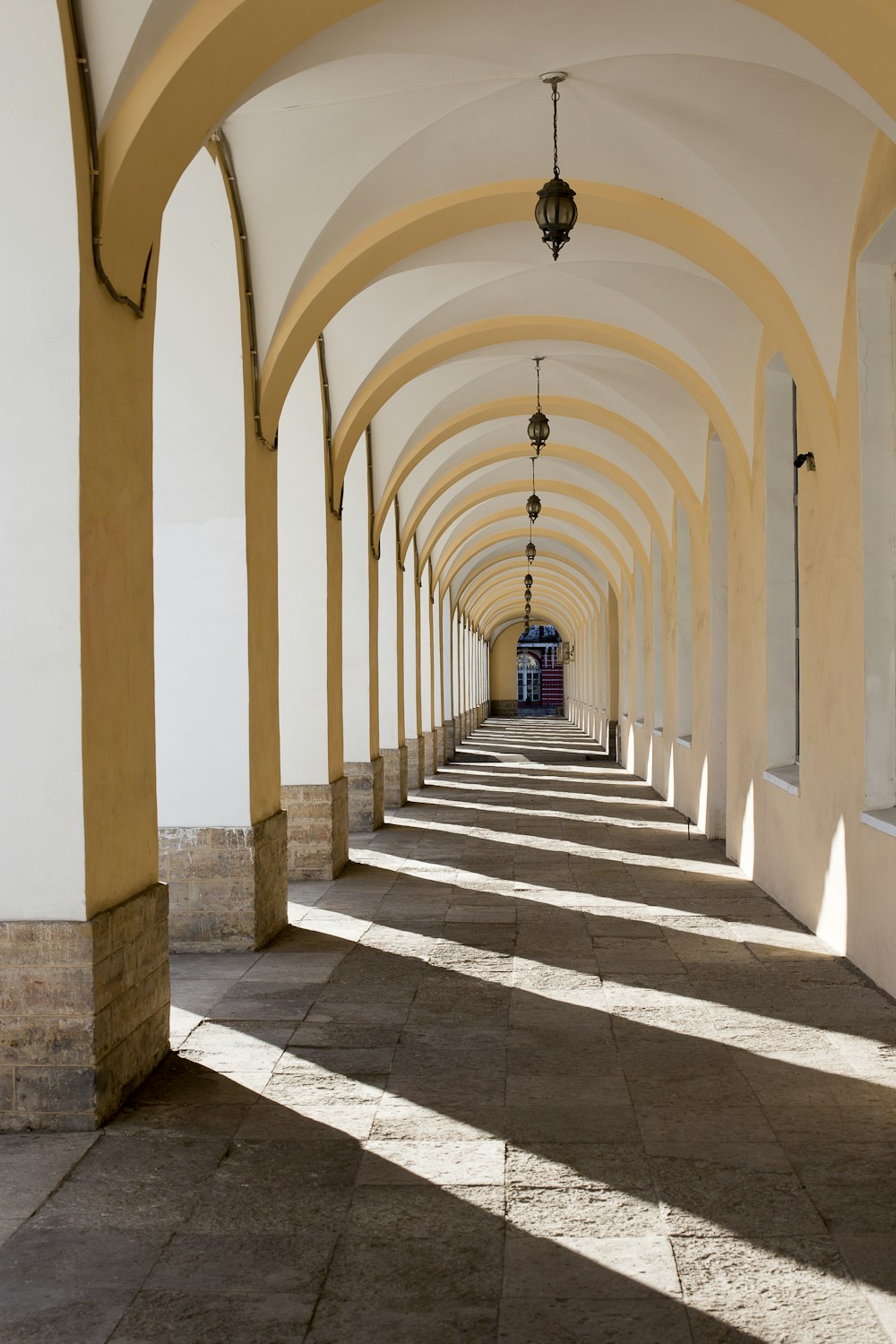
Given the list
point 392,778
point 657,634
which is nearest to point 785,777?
point 392,778

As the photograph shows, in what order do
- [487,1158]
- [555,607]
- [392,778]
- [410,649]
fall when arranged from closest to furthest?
[487,1158], [392,778], [410,649], [555,607]

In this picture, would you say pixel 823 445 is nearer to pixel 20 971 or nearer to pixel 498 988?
pixel 498 988

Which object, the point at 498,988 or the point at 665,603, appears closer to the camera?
the point at 498,988

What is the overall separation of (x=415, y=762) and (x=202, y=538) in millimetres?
12253

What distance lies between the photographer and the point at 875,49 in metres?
4.87

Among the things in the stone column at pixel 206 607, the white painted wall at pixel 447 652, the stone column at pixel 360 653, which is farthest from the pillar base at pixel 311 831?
the white painted wall at pixel 447 652

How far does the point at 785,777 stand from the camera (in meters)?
8.84

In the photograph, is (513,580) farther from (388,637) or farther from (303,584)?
(303,584)

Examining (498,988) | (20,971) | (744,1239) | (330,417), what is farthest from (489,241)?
(744,1239)

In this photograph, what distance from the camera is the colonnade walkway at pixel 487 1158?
2979 millimetres

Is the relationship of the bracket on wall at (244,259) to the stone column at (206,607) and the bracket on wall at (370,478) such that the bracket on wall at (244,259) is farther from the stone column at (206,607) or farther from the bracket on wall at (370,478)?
the bracket on wall at (370,478)

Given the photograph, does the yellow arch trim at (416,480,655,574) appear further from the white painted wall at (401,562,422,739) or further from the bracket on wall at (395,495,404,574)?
the bracket on wall at (395,495,404,574)

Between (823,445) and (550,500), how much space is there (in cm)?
1697

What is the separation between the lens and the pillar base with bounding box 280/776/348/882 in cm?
971
